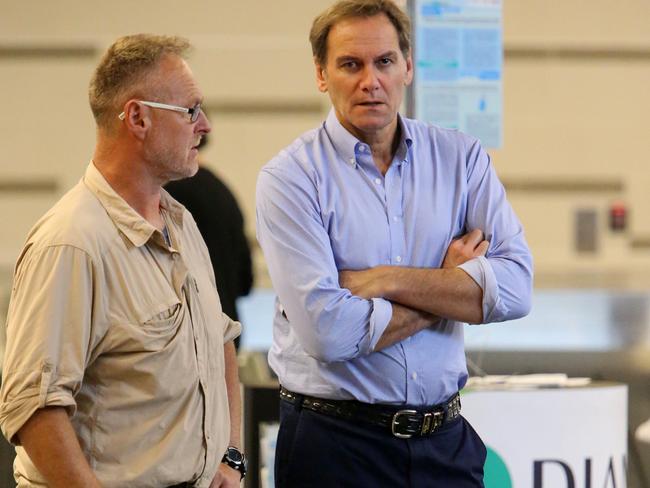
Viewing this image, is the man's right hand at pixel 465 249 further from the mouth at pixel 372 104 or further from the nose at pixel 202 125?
the nose at pixel 202 125

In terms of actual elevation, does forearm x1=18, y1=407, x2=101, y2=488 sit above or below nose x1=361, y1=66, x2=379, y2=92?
below

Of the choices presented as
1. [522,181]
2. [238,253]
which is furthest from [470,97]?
[522,181]

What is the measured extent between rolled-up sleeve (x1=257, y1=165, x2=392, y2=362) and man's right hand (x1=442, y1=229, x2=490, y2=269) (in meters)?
0.21

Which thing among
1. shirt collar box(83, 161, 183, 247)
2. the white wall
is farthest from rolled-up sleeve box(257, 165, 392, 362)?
the white wall

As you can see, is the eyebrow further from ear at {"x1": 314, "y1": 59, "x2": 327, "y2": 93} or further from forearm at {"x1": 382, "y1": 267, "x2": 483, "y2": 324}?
forearm at {"x1": 382, "y1": 267, "x2": 483, "y2": 324}

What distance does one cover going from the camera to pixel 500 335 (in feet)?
29.3

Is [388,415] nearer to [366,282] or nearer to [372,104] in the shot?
[366,282]

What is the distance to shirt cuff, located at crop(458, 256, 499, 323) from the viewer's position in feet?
8.36

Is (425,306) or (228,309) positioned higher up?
(425,306)

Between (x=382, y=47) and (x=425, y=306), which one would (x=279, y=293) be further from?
(x=382, y=47)

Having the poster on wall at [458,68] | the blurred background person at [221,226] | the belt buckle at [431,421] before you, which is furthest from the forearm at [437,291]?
the blurred background person at [221,226]

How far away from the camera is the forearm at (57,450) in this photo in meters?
1.95

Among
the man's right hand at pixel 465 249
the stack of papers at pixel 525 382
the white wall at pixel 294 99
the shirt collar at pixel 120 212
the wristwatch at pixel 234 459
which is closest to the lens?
the shirt collar at pixel 120 212

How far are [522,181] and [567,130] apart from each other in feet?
2.16
